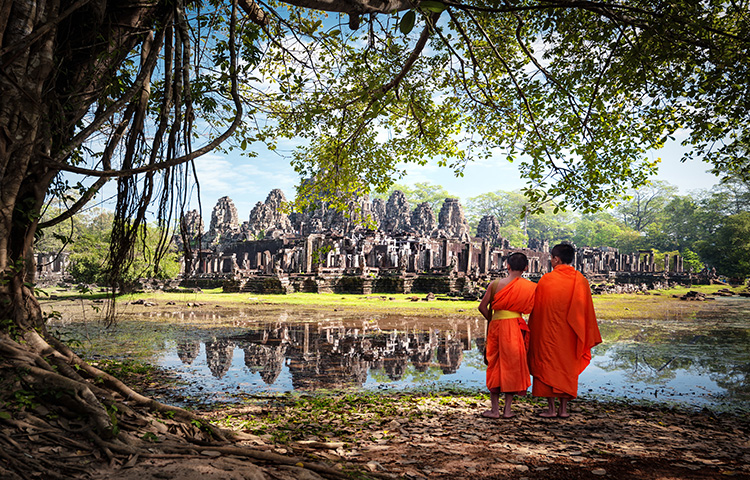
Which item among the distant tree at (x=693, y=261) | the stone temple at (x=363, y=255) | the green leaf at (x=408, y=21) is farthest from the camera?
the distant tree at (x=693, y=261)

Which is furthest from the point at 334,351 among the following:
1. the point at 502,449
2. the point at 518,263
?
the point at 502,449

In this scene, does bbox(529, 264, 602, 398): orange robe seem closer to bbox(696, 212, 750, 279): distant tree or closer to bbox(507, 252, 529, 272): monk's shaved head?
bbox(507, 252, 529, 272): monk's shaved head

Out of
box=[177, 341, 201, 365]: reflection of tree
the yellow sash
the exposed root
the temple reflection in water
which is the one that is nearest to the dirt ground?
the exposed root

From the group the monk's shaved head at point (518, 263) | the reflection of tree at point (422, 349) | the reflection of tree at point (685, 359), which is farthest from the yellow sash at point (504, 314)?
the reflection of tree at point (685, 359)

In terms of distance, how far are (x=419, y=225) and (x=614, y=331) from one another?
3959 centimetres

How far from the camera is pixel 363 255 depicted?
98.7 ft

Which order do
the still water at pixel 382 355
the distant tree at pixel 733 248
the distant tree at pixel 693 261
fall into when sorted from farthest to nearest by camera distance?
the distant tree at pixel 693 261 < the distant tree at pixel 733 248 < the still water at pixel 382 355

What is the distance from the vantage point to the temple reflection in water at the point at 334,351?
5941mm

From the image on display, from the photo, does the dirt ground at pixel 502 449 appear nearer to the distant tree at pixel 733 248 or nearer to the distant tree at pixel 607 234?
the distant tree at pixel 733 248

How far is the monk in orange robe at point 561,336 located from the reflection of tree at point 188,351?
16.2 ft

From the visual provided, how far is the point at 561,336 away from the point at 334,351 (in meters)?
4.32

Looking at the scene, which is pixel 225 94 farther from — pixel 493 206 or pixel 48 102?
pixel 493 206

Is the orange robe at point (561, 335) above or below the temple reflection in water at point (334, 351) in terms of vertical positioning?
above

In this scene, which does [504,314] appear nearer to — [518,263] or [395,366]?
[518,263]
